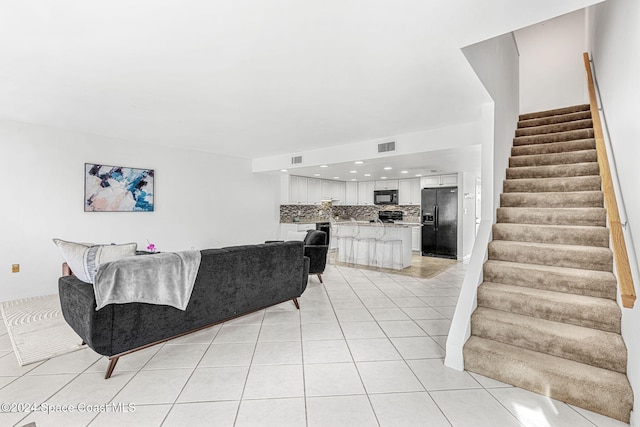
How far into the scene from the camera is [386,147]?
505cm

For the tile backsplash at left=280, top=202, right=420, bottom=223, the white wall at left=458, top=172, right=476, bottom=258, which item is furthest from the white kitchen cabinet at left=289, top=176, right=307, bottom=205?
the white wall at left=458, top=172, right=476, bottom=258

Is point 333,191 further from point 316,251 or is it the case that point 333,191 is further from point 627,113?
point 627,113

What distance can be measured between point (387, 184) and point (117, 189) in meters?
6.82

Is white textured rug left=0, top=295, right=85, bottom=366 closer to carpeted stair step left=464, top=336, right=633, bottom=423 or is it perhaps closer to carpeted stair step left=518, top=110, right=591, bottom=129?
carpeted stair step left=464, top=336, right=633, bottom=423

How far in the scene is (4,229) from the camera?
403cm

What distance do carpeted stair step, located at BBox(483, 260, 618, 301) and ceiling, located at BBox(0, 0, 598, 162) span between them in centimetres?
185

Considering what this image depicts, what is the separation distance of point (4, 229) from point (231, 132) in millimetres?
3321

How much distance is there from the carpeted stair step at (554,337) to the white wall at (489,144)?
16cm

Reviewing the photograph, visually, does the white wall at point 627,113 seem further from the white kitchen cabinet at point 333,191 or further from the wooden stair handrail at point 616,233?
the white kitchen cabinet at point 333,191

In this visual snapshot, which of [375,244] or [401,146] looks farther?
[375,244]

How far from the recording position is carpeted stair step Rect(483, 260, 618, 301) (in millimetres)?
2379

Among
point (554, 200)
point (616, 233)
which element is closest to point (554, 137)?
point (554, 200)

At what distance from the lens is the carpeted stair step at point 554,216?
2.89 m

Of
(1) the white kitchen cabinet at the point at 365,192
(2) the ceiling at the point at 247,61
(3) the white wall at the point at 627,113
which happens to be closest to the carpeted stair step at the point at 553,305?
(3) the white wall at the point at 627,113
